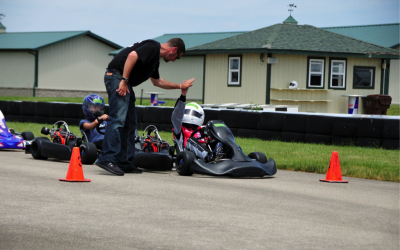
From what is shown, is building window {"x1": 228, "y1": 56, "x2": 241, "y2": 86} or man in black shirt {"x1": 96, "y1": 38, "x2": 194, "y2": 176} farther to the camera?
building window {"x1": 228, "y1": 56, "x2": 241, "y2": 86}

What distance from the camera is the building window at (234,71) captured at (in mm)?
23625

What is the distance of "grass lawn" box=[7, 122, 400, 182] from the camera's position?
26.1 feet

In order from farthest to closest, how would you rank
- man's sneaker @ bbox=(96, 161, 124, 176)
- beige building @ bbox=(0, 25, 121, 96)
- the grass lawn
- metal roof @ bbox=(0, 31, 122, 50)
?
metal roof @ bbox=(0, 31, 122, 50) → beige building @ bbox=(0, 25, 121, 96) → the grass lawn → man's sneaker @ bbox=(96, 161, 124, 176)

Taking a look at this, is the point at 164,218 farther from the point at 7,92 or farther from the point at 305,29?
the point at 7,92

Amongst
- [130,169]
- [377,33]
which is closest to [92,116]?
[130,169]

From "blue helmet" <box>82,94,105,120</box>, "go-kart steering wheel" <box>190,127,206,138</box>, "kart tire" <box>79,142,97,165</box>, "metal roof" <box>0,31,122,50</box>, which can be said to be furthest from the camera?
"metal roof" <box>0,31,122,50</box>

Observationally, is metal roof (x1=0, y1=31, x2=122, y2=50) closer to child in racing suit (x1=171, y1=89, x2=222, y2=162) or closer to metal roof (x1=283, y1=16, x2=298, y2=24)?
metal roof (x1=283, y1=16, x2=298, y2=24)

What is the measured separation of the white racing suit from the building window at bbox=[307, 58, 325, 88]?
52.1ft

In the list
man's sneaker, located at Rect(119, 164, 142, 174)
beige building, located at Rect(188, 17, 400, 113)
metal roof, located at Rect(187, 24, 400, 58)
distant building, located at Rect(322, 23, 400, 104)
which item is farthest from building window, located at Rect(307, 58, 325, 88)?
man's sneaker, located at Rect(119, 164, 142, 174)

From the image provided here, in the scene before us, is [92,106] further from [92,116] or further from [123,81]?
[123,81]

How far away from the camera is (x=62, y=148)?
8664 mm

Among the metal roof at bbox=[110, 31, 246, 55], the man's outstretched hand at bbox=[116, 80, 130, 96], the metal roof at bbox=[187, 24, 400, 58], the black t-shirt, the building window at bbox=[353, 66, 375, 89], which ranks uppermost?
the metal roof at bbox=[110, 31, 246, 55]

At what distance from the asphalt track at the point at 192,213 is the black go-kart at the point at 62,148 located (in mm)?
1363

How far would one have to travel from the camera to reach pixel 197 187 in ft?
20.3
